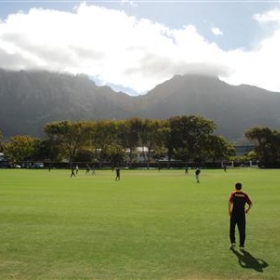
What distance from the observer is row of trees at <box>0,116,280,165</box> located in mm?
124875

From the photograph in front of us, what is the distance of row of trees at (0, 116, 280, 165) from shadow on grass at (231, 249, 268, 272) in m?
110

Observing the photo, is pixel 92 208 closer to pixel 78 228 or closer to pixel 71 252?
pixel 78 228

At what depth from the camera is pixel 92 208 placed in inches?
900

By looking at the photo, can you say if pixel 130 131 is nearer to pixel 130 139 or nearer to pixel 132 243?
pixel 130 139

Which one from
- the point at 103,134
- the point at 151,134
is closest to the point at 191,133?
the point at 151,134

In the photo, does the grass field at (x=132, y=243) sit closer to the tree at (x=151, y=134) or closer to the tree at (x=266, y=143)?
the tree at (x=151, y=134)

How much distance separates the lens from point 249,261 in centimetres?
1173

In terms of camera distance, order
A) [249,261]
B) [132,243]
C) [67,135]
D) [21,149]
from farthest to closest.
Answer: [21,149] → [67,135] → [132,243] → [249,261]

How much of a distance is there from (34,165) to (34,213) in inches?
4262

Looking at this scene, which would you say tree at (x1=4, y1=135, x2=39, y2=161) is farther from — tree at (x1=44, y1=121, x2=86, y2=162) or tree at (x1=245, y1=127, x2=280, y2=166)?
tree at (x1=245, y1=127, x2=280, y2=166)

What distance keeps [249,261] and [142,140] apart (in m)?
116

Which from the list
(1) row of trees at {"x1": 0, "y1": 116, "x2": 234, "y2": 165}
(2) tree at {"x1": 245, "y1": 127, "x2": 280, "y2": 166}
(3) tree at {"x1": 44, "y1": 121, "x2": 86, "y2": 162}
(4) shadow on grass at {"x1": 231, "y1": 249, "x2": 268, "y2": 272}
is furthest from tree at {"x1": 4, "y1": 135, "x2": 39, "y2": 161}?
(4) shadow on grass at {"x1": 231, "y1": 249, "x2": 268, "y2": 272}

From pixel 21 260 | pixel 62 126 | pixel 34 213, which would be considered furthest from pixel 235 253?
pixel 62 126

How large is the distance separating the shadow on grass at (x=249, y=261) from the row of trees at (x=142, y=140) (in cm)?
11008
